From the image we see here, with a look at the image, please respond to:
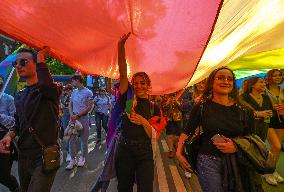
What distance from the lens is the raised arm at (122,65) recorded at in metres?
3.82

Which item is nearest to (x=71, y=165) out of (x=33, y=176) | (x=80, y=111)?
(x=80, y=111)

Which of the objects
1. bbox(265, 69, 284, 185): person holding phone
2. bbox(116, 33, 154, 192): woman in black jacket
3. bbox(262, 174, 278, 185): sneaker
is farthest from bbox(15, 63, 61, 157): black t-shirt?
bbox(262, 174, 278, 185): sneaker

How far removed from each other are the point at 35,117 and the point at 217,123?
163cm

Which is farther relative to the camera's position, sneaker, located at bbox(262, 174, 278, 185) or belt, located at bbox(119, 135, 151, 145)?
sneaker, located at bbox(262, 174, 278, 185)

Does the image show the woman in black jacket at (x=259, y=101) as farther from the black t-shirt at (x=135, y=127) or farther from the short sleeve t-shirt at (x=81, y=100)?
the short sleeve t-shirt at (x=81, y=100)

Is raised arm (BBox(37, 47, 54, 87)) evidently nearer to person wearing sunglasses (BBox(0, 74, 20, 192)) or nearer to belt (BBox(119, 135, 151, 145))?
belt (BBox(119, 135, 151, 145))

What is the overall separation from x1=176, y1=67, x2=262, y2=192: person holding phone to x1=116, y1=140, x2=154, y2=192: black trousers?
0.58 metres

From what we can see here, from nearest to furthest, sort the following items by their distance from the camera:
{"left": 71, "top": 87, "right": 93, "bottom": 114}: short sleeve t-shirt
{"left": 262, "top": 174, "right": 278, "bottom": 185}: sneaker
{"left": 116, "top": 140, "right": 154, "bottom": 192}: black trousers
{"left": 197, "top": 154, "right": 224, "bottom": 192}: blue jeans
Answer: {"left": 197, "top": 154, "right": 224, "bottom": 192}: blue jeans
{"left": 116, "top": 140, "right": 154, "bottom": 192}: black trousers
{"left": 262, "top": 174, "right": 278, "bottom": 185}: sneaker
{"left": 71, "top": 87, "right": 93, "bottom": 114}: short sleeve t-shirt

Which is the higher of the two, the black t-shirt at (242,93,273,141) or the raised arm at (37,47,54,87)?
the raised arm at (37,47,54,87)

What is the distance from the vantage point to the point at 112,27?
366 centimetres

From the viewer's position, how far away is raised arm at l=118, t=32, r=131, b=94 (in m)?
3.82

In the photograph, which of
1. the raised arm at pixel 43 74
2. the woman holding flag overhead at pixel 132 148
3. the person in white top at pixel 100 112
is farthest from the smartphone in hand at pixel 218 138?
the person in white top at pixel 100 112

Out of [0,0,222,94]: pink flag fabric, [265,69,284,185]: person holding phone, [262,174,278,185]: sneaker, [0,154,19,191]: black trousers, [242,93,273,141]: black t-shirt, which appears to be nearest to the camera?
[0,0,222,94]: pink flag fabric

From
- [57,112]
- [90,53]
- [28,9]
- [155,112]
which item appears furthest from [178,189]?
[28,9]
